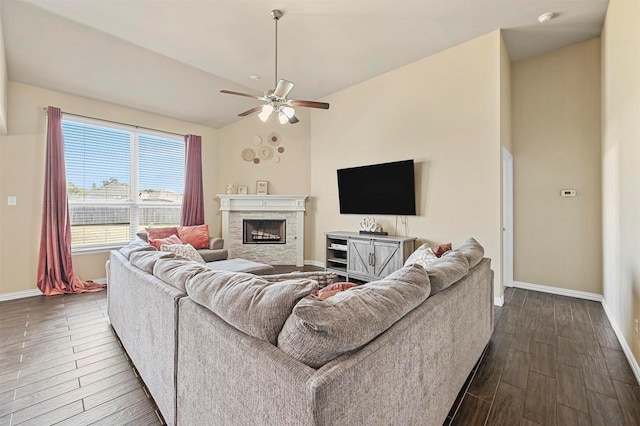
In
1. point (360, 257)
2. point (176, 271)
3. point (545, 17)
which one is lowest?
point (360, 257)

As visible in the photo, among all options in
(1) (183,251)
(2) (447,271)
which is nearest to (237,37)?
(1) (183,251)

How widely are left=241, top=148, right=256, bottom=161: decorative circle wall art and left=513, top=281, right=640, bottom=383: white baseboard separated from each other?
5138mm

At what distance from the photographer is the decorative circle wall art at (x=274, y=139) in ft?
19.0

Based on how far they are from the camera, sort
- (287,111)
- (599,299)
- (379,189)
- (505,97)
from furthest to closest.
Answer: (379,189) < (505,97) < (599,299) < (287,111)

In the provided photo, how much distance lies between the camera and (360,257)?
428 centimetres

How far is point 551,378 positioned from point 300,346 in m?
2.15

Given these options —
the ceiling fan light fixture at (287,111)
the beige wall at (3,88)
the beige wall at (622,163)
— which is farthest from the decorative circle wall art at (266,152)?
the beige wall at (622,163)

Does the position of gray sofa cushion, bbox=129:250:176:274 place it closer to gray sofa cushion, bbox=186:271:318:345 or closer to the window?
gray sofa cushion, bbox=186:271:318:345

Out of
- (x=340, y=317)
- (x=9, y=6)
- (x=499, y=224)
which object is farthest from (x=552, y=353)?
(x=9, y=6)

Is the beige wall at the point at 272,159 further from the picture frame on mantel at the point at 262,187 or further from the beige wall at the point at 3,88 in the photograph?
the beige wall at the point at 3,88

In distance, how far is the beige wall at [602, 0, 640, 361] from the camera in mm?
2094

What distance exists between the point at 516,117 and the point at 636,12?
84.5 inches

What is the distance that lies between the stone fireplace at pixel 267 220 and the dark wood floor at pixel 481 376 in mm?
2785

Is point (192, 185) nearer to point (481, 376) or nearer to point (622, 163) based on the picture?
point (481, 376)
